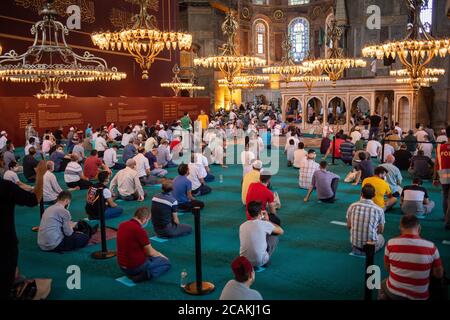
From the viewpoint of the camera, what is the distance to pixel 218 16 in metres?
36.4

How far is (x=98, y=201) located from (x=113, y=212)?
1.23 metres

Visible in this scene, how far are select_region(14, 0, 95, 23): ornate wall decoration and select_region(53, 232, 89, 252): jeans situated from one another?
16.3 m

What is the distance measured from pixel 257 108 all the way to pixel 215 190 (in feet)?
87.9

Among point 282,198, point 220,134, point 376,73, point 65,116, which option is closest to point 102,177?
point 282,198

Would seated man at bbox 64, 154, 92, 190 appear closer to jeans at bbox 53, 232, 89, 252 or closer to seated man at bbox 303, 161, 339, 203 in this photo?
jeans at bbox 53, 232, 89, 252

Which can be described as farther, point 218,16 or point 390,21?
point 218,16

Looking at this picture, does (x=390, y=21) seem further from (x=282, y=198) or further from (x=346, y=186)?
(x=282, y=198)

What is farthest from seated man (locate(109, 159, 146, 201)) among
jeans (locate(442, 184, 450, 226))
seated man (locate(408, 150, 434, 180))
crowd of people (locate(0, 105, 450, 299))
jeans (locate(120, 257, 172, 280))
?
seated man (locate(408, 150, 434, 180))

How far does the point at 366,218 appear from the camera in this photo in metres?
5.72

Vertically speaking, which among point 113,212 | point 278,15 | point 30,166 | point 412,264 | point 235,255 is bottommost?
point 235,255

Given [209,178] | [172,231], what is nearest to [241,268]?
[172,231]

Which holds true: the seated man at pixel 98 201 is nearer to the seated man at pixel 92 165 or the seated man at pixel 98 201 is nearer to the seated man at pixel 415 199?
the seated man at pixel 92 165

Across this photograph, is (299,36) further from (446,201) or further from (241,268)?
(241,268)

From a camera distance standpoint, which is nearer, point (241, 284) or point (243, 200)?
point (241, 284)
